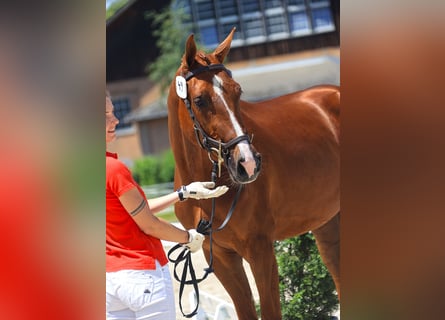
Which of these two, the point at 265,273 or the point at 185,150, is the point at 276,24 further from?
the point at 265,273

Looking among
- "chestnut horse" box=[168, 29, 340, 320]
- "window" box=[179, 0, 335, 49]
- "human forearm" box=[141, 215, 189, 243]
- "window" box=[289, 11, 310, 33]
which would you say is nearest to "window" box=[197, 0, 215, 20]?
"window" box=[179, 0, 335, 49]

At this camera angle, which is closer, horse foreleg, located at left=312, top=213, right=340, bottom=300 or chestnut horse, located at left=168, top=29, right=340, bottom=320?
chestnut horse, located at left=168, top=29, right=340, bottom=320

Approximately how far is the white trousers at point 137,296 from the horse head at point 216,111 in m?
0.63

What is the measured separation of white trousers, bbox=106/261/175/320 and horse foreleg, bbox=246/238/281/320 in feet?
2.54

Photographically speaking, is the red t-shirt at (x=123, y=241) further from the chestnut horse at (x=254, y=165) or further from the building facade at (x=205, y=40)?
the building facade at (x=205, y=40)

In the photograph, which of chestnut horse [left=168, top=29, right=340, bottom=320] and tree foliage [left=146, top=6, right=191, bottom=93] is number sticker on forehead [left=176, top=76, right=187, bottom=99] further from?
tree foliage [left=146, top=6, right=191, bottom=93]

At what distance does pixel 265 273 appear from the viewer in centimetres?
301

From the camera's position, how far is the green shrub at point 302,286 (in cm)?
380

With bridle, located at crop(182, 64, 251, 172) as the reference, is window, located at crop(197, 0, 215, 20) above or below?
above

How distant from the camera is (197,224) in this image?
10.0 feet

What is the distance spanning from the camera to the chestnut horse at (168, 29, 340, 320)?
2.72m

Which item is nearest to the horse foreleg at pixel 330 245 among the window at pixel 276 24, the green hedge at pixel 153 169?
the window at pixel 276 24
